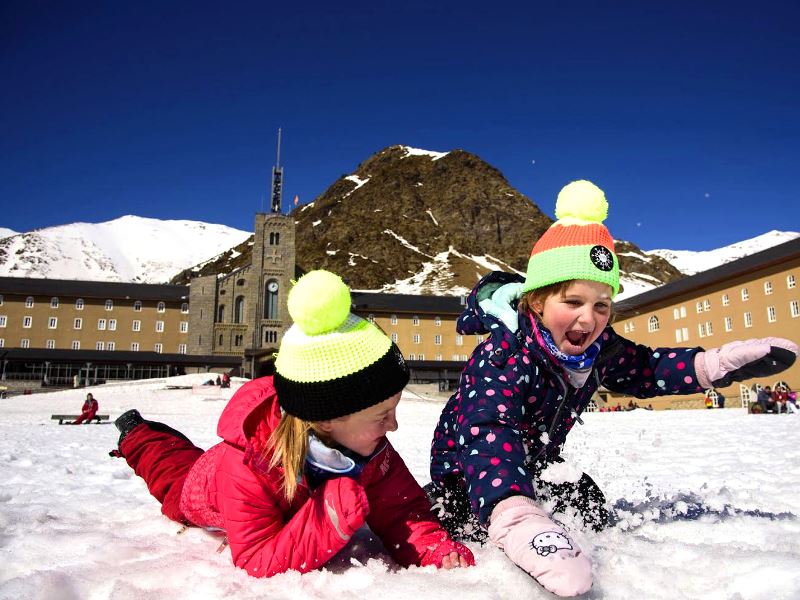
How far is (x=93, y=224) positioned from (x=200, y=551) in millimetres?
214970

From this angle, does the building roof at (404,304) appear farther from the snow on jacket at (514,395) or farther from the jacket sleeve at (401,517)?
the jacket sleeve at (401,517)

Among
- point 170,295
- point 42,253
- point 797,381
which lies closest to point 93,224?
point 42,253

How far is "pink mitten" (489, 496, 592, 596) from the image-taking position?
5.57 ft

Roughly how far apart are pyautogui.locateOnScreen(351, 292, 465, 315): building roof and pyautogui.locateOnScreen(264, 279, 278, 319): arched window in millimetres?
9641

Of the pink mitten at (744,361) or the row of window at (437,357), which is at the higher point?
the row of window at (437,357)

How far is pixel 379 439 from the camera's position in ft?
8.28

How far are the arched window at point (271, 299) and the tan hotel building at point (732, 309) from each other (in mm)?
39216

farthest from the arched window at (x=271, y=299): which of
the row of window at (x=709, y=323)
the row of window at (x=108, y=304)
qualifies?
the row of window at (x=709, y=323)

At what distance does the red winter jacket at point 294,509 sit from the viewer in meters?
2.18

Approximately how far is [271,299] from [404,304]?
16.3 m

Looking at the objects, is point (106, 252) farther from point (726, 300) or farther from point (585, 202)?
point (585, 202)

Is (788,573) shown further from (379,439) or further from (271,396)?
(271,396)

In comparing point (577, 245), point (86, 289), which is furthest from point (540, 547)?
point (86, 289)

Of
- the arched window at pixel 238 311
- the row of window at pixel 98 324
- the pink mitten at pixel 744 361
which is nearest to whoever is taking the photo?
the pink mitten at pixel 744 361
